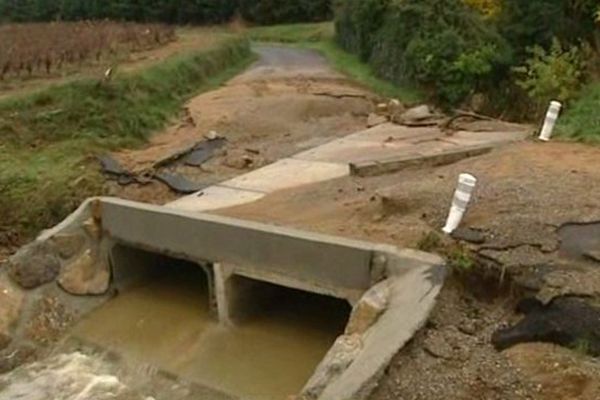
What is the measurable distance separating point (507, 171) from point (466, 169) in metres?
0.63

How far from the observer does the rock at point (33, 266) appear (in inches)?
367

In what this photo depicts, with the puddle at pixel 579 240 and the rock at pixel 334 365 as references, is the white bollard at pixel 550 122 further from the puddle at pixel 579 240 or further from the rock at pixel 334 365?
the rock at pixel 334 365

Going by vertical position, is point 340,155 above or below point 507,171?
below

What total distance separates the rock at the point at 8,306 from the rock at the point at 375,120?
811 cm

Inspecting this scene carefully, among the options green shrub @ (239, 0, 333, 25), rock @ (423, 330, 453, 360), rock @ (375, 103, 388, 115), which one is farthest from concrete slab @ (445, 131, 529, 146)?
green shrub @ (239, 0, 333, 25)

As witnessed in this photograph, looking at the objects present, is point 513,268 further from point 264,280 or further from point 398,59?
point 398,59

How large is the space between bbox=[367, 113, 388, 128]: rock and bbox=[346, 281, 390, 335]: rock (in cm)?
832

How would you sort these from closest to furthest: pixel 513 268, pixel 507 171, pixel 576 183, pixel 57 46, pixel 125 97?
pixel 513 268 < pixel 576 183 < pixel 507 171 < pixel 125 97 < pixel 57 46

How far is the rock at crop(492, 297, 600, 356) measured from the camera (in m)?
6.01

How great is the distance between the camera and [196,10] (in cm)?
4662

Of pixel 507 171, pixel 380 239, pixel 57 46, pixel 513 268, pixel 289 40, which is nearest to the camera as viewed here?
pixel 513 268

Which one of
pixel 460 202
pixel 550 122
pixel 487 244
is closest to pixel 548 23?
pixel 550 122

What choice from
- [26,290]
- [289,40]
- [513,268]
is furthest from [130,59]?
[289,40]

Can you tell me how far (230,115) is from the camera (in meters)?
16.0
